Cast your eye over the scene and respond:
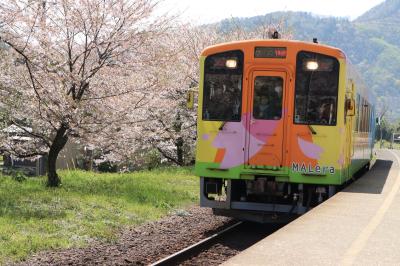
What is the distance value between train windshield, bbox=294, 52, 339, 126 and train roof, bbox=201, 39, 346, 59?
104 millimetres

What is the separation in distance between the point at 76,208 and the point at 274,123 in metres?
4.46

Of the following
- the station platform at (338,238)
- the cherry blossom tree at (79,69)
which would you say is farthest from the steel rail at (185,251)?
the cherry blossom tree at (79,69)

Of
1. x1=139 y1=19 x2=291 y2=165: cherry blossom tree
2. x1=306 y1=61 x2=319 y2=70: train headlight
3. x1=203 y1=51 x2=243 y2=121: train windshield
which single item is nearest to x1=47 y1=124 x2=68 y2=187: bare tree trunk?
x1=203 y1=51 x2=243 y2=121: train windshield

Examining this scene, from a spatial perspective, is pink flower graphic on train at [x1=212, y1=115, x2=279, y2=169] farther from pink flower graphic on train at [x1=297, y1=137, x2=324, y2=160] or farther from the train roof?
the train roof

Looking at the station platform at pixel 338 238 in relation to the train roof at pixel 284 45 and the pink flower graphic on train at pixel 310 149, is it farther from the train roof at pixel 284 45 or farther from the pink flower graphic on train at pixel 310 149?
the train roof at pixel 284 45

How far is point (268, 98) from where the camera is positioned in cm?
1059

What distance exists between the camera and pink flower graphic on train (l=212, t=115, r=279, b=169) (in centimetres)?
1050

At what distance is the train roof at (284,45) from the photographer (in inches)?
408

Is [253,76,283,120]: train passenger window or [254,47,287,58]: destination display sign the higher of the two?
[254,47,287,58]: destination display sign

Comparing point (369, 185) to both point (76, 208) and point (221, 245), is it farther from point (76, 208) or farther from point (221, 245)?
point (76, 208)

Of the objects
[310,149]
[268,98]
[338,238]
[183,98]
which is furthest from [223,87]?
[183,98]

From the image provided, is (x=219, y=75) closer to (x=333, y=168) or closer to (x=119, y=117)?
(x=333, y=168)

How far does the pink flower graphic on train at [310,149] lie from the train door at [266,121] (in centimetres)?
34

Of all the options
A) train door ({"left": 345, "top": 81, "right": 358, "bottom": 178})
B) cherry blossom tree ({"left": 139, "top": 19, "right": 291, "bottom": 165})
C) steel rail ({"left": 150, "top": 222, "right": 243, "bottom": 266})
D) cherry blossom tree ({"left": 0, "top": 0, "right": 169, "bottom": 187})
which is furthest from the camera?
cherry blossom tree ({"left": 139, "top": 19, "right": 291, "bottom": 165})
